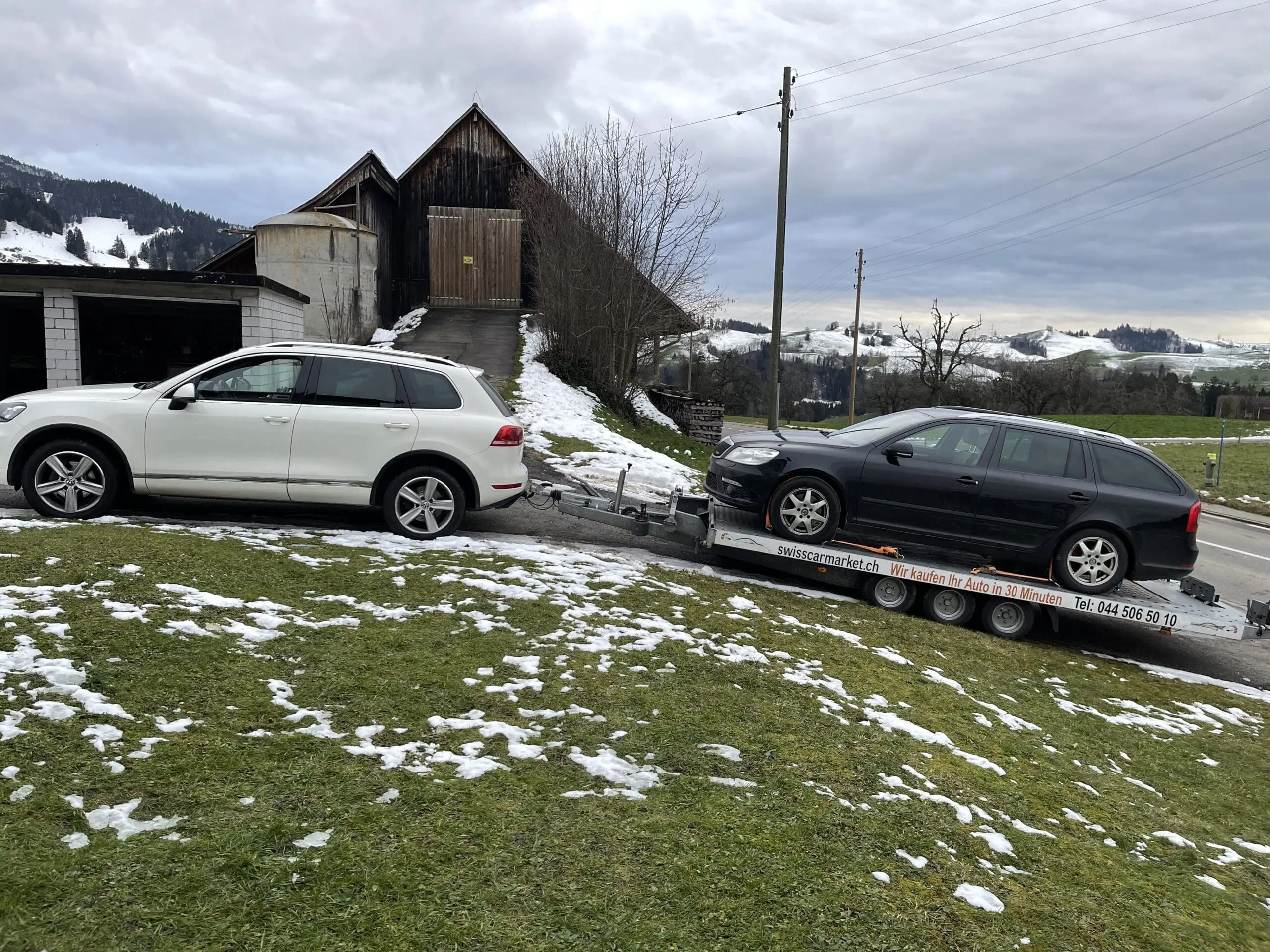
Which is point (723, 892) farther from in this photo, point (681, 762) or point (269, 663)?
point (269, 663)

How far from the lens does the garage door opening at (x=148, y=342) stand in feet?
61.4

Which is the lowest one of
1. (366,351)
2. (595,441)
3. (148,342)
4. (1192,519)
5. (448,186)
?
(1192,519)

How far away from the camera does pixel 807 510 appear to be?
26.0 feet

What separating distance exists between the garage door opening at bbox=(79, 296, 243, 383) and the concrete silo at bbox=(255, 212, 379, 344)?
286 centimetres

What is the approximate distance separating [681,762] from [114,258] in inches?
7160

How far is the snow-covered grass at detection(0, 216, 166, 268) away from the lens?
5851 inches

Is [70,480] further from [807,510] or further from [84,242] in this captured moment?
[84,242]

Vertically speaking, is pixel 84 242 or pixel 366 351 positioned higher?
pixel 84 242

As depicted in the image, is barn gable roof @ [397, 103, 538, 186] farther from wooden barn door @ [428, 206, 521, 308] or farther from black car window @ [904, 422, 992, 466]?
black car window @ [904, 422, 992, 466]

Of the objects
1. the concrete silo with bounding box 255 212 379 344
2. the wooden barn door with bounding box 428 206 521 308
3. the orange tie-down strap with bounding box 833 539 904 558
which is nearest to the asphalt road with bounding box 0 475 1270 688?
the orange tie-down strap with bounding box 833 539 904 558

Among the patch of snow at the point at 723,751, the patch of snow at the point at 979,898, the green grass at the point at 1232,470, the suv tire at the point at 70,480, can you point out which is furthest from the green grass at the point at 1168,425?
the patch of snow at the point at 979,898

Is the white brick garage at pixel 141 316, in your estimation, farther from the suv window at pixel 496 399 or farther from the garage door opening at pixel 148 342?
the suv window at pixel 496 399

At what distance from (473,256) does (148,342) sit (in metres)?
12.5

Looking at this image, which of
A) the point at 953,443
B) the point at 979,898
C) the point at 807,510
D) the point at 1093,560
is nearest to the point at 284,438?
the point at 807,510
